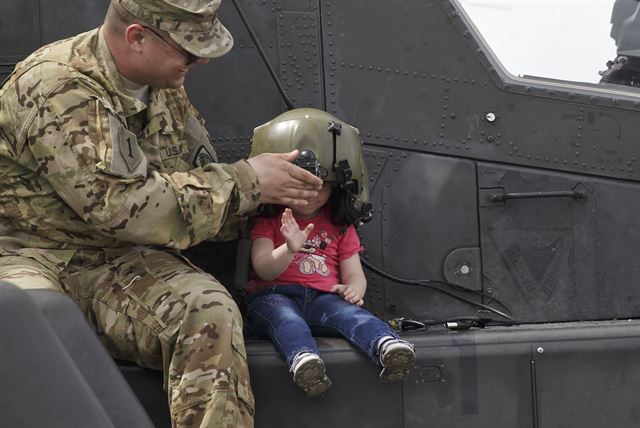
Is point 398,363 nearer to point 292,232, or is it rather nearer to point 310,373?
point 310,373

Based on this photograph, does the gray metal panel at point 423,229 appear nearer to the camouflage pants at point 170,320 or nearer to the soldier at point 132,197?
the soldier at point 132,197

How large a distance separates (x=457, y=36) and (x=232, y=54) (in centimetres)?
88

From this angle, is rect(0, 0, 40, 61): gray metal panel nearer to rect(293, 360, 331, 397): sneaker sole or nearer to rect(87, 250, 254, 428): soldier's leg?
→ rect(87, 250, 254, 428): soldier's leg

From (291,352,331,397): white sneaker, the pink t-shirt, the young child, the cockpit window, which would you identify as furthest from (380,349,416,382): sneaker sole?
the cockpit window

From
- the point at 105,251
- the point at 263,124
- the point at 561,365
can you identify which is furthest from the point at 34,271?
the point at 561,365

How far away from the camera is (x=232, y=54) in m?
4.12

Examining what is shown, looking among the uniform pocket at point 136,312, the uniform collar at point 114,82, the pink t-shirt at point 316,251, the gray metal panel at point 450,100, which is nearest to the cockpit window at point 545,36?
the gray metal panel at point 450,100

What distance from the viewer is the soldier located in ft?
10.2

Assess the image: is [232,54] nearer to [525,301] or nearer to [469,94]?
[469,94]

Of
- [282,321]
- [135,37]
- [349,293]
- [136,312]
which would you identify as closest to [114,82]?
[135,37]

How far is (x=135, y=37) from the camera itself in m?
3.33

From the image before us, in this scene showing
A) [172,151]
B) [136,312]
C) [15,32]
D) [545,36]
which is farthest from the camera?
[545,36]

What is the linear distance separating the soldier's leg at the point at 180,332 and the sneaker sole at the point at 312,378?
0.61 feet

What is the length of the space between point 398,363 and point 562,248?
1053mm
